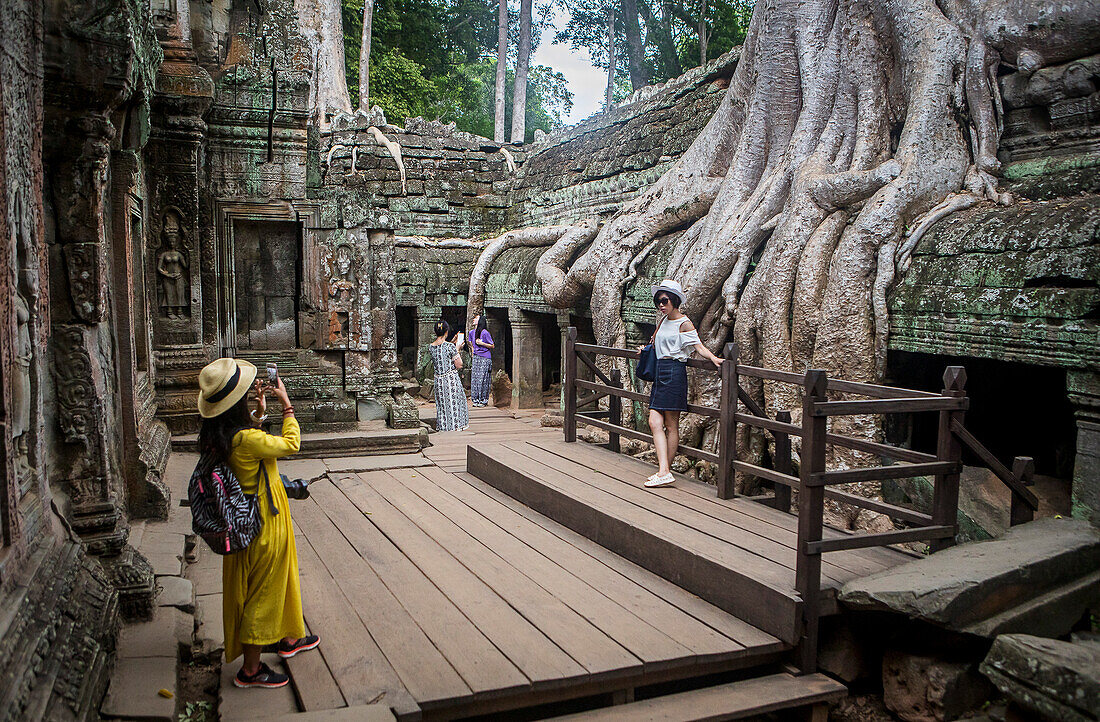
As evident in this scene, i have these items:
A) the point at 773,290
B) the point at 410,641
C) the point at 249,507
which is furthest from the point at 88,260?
the point at 773,290

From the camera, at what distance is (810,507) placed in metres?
3.45

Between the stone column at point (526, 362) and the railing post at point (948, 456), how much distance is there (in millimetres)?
8312

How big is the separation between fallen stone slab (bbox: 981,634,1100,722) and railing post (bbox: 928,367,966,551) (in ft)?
2.59

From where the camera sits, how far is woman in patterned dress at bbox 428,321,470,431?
9359mm

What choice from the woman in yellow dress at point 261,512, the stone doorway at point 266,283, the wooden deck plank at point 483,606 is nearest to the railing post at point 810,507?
the wooden deck plank at point 483,606

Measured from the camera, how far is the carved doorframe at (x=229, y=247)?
7277mm

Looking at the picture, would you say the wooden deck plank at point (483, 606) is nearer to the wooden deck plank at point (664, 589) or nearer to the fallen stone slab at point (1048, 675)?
the wooden deck plank at point (664, 589)

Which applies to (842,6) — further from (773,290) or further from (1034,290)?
(1034,290)

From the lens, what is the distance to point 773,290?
6.95 metres

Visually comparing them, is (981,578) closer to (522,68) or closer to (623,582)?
(623,582)

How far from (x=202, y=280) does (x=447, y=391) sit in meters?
3.23

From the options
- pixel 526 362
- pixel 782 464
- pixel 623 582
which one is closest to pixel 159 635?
pixel 623 582

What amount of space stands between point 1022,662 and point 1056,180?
4.42 metres

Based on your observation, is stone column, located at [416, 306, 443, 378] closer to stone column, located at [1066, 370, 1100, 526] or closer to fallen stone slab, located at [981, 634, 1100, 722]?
stone column, located at [1066, 370, 1100, 526]
